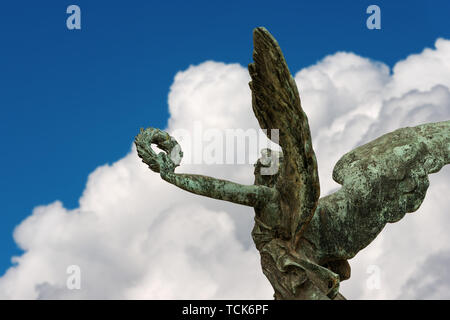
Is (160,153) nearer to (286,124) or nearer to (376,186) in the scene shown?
(286,124)

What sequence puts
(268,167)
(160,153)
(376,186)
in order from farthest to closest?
1. (376,186)
2. (268,167)
3. (160,153)

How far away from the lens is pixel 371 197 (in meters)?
9.03

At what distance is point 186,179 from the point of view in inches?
328

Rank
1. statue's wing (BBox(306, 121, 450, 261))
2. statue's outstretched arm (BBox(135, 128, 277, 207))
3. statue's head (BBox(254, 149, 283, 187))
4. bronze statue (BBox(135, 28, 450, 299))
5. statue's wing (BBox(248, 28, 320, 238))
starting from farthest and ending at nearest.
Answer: statue's wing (BBox(306, 121, 450, 261)), statue's head (BBox(254, 149, 283, 187)), statue's outstretched arm (BBox(135, 128, 277, 207)), bronze statue (BBox(135, 28, 450, 299)), statue's wing (BBox(248, 28, 320, 238))

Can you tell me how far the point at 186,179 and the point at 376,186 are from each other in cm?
226

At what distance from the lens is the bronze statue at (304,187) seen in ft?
26.0

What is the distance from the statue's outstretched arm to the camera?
27.3 feet

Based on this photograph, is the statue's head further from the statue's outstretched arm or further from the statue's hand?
the statue's hand

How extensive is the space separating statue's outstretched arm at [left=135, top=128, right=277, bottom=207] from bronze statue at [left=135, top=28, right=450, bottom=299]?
0.03 feet

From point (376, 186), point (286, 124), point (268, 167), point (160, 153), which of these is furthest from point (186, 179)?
point (376, 186)

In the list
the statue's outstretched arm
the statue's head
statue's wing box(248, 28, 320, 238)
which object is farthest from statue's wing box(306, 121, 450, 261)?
the statue's outstretched arm

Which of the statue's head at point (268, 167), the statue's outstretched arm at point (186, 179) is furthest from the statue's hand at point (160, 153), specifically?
the statue's head at point (268, 167)
